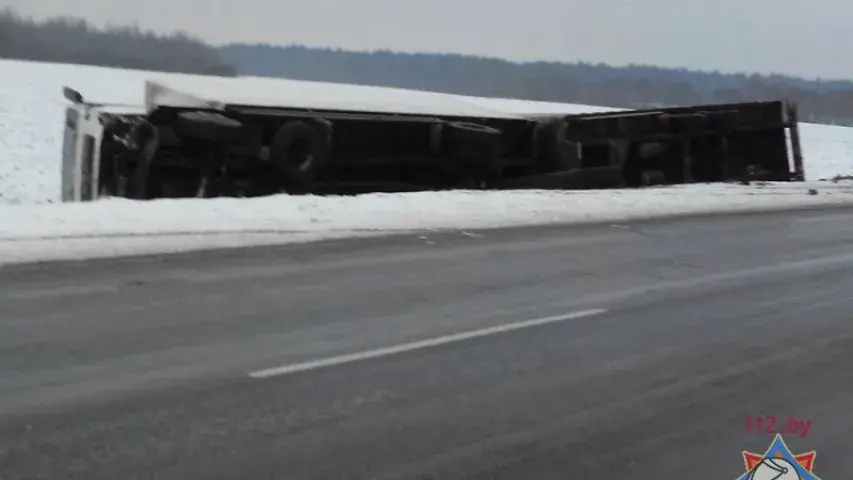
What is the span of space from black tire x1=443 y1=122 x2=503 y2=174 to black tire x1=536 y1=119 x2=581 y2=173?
3.95 feet

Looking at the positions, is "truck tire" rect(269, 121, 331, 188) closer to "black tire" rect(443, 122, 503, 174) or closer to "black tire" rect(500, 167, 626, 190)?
"black tire" rect(443, 122, 503, 174)

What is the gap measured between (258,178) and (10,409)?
11.9 metres

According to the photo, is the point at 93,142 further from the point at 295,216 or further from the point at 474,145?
the point at 474,145

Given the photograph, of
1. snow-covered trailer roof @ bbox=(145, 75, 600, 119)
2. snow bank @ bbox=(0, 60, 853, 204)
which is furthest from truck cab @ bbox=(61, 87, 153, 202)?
snow bank @ bbox=(0, 60, 853, 204)

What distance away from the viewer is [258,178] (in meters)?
16.8

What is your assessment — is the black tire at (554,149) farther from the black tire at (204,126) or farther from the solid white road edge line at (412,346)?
the solid white road edge line at (412,346)

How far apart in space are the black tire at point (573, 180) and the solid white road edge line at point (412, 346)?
12345 millimetres

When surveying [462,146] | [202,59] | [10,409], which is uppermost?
[202,59]

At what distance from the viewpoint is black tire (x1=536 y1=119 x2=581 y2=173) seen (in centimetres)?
2034

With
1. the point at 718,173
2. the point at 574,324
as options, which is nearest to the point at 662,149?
the point at 718,173

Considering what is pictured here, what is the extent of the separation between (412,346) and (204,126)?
32.4 ft

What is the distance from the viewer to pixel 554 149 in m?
20.6

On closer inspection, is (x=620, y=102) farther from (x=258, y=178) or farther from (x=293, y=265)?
(x=293, y=265)

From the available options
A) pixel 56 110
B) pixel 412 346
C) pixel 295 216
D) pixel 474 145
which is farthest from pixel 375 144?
pixel 56 110
